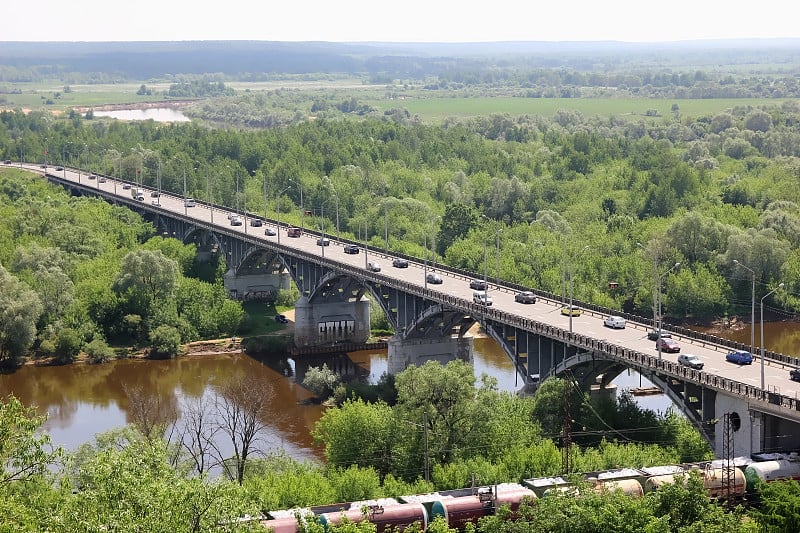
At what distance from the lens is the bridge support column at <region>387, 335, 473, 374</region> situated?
8388 cm

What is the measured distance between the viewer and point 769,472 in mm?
51625

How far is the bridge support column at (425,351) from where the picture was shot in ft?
275

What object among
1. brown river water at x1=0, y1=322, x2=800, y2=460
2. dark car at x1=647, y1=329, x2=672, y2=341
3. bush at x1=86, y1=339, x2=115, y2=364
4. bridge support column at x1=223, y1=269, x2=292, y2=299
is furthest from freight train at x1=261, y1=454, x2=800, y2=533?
bridge support column at x1=223, y1=269, x2=292, y2=299

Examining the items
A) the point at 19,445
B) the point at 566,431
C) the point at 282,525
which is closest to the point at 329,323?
the point at 566,431

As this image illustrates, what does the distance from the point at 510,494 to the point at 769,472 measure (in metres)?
9.67

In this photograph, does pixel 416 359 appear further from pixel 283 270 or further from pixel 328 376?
pixel 283 270

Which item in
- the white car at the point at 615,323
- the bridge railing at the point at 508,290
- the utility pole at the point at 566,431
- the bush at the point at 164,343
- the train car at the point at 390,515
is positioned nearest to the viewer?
the train car at the point at 390,515

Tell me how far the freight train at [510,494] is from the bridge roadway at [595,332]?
3228 mm

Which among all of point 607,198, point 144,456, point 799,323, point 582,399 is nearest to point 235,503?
point 144,456

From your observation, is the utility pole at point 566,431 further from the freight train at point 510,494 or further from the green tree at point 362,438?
the green tree at point 362,438

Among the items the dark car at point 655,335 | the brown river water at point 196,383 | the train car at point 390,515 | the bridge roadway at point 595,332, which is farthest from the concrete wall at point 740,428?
the brown river water at point 196,383

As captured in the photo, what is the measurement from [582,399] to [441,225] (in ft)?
206

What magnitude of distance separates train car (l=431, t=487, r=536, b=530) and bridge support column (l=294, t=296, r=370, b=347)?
48523mm

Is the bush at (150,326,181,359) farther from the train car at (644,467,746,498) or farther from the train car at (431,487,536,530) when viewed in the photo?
the train car at (644,467,746,498)
